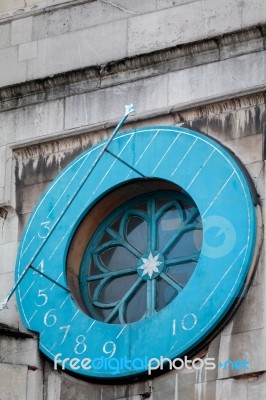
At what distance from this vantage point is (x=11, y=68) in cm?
2902

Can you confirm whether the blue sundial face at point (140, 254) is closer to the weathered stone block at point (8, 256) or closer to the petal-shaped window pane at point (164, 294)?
the petal-shaped window pane at point (164, 294)

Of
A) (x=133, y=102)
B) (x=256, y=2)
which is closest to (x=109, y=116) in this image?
(x=133, y=102)

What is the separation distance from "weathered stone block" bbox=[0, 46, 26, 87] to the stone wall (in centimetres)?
2

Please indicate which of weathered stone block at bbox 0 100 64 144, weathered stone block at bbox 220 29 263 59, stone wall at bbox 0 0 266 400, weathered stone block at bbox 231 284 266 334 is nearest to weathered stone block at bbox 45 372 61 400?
stone wall at bbox 0 0 266 400

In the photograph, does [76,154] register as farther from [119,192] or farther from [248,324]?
[248,324]

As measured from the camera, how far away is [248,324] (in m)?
25.8

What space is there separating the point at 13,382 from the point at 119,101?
404cm

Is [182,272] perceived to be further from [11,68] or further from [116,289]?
[11,68]

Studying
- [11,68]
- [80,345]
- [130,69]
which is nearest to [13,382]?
[80,345]

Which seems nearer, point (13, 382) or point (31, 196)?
point (13, 382)

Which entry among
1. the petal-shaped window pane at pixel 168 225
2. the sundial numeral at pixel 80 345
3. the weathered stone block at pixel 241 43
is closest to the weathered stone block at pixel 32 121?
the petal-shaped window pane at pixel 168 225

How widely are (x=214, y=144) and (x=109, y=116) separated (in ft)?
5.63

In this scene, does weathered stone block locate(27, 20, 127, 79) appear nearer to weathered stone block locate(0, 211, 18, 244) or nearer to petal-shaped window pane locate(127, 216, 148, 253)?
weathered stone block locate(0, 211, 18, 244)

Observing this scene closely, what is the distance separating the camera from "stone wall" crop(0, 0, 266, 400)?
25906 millimetres
